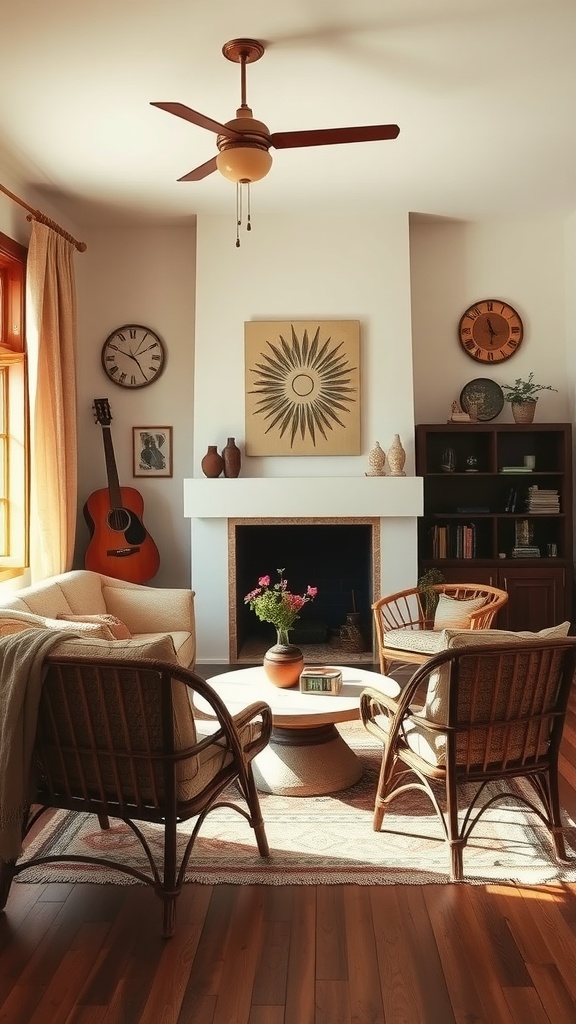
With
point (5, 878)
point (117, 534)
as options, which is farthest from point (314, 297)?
point (5, 878)

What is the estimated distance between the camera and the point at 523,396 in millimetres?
6098

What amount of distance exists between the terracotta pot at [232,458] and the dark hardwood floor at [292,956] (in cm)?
340

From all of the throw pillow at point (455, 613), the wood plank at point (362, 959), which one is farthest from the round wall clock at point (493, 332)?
the wood plank at point (362, 959)

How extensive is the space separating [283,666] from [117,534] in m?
2.49

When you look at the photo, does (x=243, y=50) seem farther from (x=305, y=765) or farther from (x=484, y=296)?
(x=484, y=296)

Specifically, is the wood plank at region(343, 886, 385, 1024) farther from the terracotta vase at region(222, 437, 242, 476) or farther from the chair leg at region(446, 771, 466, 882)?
the terracotta vase at region(222, 437, 242, 476)

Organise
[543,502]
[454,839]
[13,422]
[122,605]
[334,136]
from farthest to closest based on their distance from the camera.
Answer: [543,502] < [13,422] < [122,605] < [334,136] < [454,839]

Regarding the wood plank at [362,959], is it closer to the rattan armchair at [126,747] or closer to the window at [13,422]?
the rattan armchair at [126,747]

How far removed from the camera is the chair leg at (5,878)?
98.0 inches

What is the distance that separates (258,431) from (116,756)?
12.2ft

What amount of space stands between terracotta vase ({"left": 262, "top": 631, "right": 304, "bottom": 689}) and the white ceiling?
2484mm

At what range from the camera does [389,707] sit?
2.92m

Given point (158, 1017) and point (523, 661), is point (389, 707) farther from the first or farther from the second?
point (158, 1017)

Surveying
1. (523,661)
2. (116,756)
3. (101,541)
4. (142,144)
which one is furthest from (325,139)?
(101,541)
